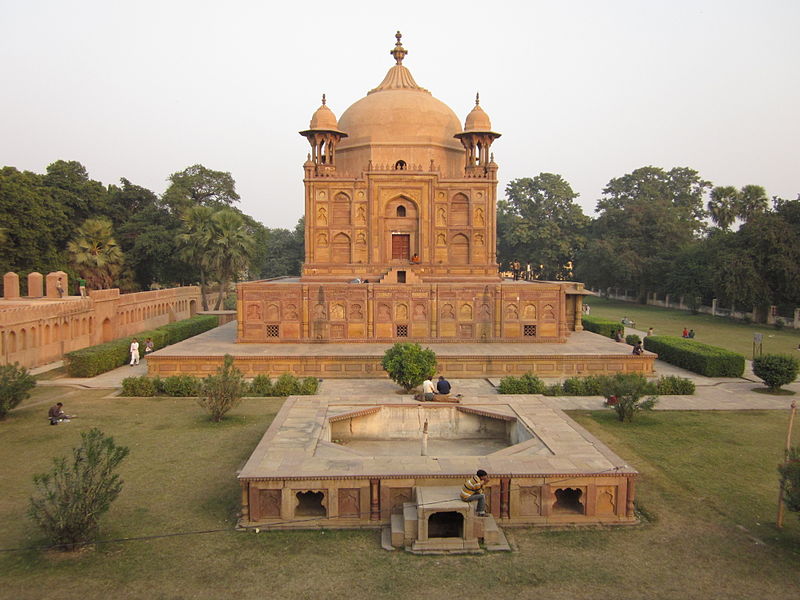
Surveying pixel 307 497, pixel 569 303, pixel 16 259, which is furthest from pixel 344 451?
pixel 16 259

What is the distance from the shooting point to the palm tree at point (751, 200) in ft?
181

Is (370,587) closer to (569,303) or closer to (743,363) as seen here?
(743,363)

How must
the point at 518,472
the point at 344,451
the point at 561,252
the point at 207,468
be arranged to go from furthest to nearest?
the point at 561,252, the point at 207,468, the point at 344,451, the point at 518,472

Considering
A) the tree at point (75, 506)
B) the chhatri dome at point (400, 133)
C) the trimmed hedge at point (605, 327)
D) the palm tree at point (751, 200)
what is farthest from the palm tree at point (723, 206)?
the tree at point (75, 506)

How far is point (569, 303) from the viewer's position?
114 feet

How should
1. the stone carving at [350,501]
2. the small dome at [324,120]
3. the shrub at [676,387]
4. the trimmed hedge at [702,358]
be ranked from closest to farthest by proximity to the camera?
the stone carving at [350,501] < the shrub at [676,387] < the trimmed hedge at [702,358] < the small dome at [324,120]

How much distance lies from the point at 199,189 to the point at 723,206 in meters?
51.4

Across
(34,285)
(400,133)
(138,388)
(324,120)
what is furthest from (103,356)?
(400,133)

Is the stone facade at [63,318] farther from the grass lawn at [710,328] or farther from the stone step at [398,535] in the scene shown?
the grass lawn at [710,328]

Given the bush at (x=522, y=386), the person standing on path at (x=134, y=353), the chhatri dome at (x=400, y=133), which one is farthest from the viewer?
the chhatri dome at (x=400, y=133)

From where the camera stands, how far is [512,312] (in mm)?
28781

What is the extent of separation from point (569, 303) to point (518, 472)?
24.9m

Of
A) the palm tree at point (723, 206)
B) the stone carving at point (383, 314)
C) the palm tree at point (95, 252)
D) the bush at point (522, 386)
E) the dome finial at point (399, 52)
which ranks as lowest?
the bush at point (522, 386)

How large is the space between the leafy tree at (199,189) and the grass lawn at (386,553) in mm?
40485
